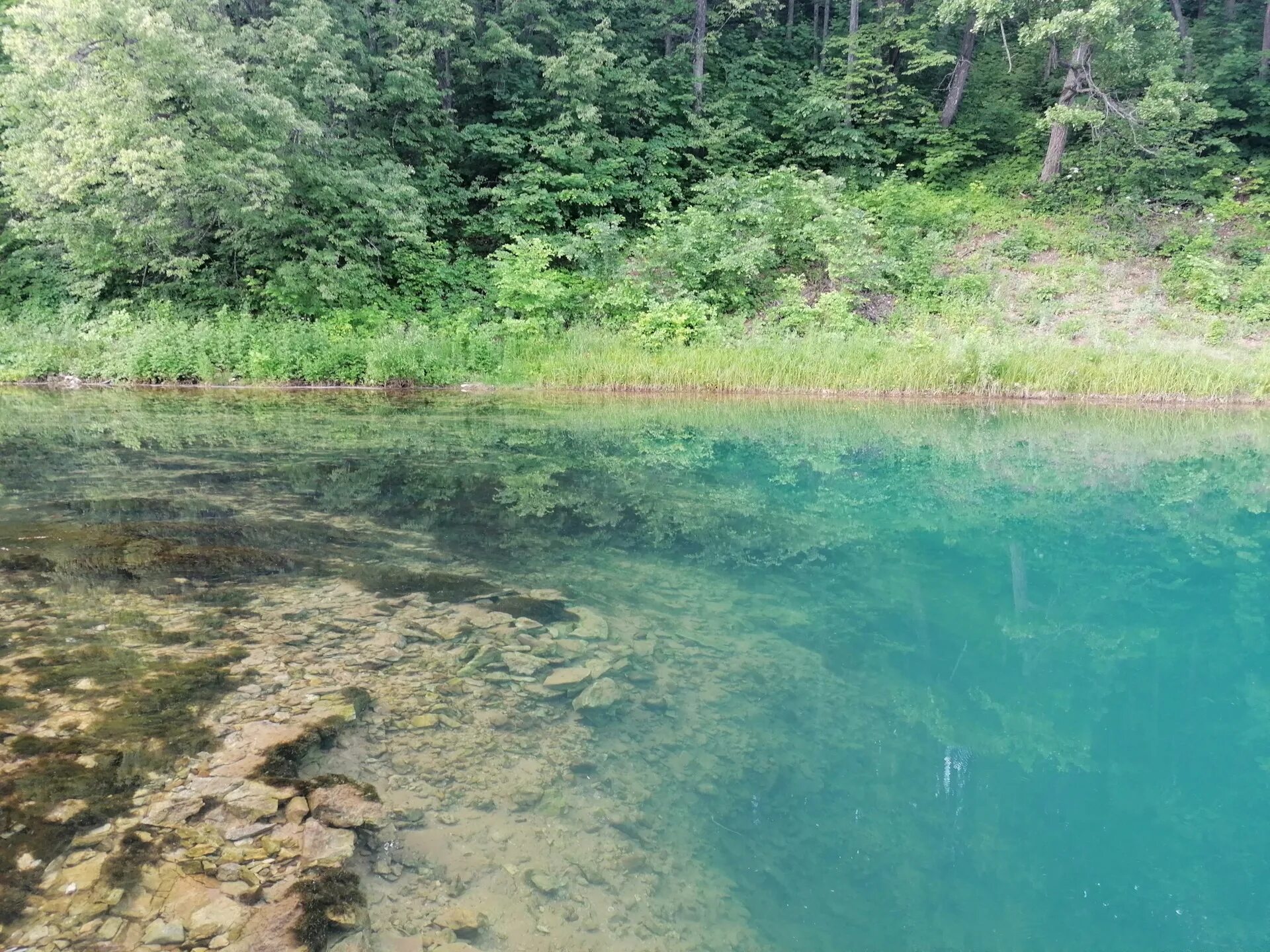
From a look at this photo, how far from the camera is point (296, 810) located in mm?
2641

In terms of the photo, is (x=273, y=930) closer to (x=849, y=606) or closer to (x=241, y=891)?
(x=241, y=891)

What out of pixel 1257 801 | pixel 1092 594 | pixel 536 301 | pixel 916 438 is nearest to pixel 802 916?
pixel 1257 801

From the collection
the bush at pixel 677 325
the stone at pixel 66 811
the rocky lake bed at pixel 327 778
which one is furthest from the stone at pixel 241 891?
the bush at pixel 677 325

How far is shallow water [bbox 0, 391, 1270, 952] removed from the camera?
102 inches

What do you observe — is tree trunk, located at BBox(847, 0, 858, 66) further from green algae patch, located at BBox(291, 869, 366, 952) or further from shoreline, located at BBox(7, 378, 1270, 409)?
green algae patch, located at BBox(291, 869, 366, 952)

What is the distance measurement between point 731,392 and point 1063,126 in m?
12.4

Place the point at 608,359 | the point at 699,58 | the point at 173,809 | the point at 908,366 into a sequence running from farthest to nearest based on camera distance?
the point at 699,58
the point at 608,359
the point at 908,366
the point at 173,809

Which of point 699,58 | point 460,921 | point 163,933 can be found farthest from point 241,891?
point 699,58

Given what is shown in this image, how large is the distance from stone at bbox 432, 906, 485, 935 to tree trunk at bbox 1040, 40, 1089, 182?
21.1 m

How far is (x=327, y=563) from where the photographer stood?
5121 mm

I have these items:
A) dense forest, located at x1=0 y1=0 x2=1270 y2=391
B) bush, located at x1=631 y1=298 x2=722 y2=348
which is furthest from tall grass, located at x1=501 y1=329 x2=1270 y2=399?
dense forest, located at x1=0 y1=0 x2=1270 y2=391

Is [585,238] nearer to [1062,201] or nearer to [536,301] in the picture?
[536,301]

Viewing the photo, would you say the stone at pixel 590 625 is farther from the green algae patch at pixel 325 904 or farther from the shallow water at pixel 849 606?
the green algae patch at pixel 325 904

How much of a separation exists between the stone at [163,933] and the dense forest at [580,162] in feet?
43.2
